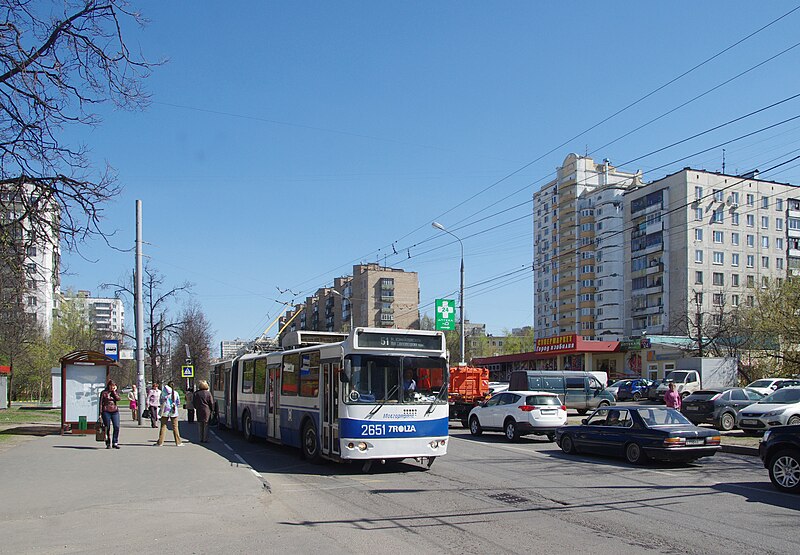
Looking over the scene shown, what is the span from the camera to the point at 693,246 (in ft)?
273

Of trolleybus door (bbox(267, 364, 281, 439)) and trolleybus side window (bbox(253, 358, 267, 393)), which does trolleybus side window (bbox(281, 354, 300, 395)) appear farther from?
trolleybus side window (bbox(253, 358, 267, 393))

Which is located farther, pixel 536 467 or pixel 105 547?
pixel 536 467

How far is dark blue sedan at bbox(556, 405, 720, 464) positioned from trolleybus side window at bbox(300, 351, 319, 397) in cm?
705

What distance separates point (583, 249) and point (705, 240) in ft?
61.4

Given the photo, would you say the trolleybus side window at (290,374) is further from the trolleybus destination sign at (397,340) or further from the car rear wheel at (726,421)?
the car rear wheel at (726,421)

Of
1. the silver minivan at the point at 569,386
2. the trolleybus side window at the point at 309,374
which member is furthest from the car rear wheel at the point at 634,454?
the silver minivan at the point at 569,386

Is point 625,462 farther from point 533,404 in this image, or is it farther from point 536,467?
point 533,404

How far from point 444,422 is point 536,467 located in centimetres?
255

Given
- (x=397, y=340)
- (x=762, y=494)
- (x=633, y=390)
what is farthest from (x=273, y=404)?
(x=633, y=390)

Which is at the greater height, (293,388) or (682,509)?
(293,388)

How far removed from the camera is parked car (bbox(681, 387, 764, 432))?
982 inches

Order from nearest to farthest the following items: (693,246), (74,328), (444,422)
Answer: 1. (444,422)
2. (74,328)
3. (693,246)

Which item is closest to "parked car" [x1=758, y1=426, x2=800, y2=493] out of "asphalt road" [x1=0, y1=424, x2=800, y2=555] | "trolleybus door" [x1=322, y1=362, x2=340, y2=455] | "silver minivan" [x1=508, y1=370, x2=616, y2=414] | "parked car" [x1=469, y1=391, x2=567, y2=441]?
"asphalt road" [x1=0, y1=424, x2=800, y2=555]

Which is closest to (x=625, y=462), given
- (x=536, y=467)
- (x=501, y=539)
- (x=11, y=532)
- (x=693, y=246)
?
(x=536, y=467)
